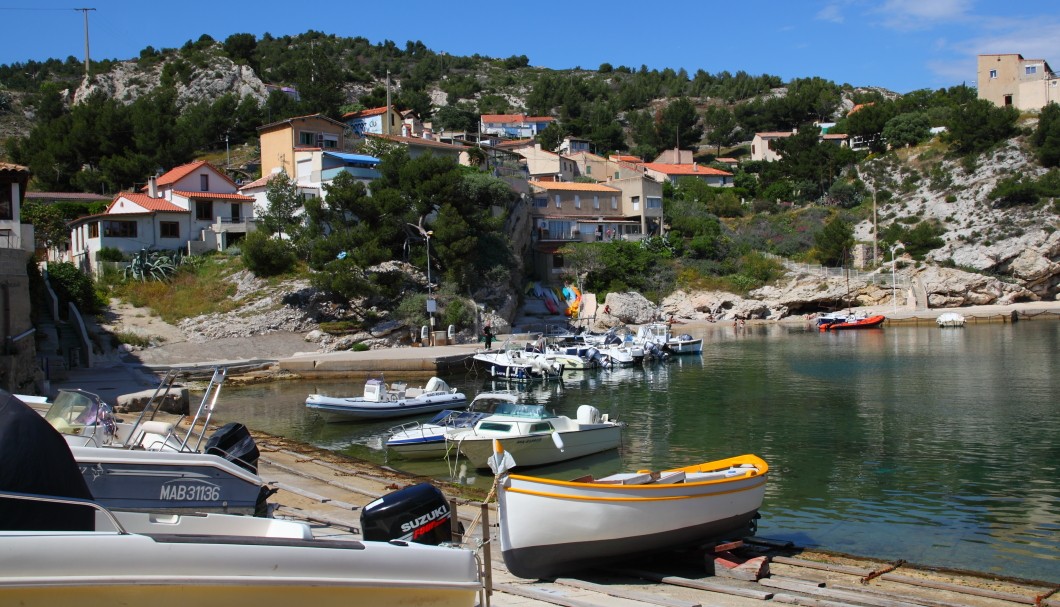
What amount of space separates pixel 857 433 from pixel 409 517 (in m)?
18.5

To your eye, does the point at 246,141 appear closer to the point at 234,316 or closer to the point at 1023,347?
the point at 234,316

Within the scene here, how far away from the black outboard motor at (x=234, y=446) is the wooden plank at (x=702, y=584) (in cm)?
564

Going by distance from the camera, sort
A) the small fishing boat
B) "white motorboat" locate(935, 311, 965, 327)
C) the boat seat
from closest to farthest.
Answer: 1. the boat seat
2. "white motorboat" locate(935, 311, 965, 327)
3. the small fishing boat

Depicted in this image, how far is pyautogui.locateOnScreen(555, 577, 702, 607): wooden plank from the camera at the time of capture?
9695 millimetres

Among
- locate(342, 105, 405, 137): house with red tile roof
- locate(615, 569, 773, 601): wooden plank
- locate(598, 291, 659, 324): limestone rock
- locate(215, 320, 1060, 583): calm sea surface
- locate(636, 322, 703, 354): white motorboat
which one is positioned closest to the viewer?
locate(615, 569, 773, 601): wooden plank

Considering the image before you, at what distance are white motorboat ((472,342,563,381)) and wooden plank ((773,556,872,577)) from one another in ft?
85.4

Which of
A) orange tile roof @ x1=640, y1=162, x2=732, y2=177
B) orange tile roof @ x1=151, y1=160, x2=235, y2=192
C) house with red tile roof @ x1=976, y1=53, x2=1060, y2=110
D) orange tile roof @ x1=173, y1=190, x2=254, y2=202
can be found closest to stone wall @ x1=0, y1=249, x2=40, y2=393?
orange tile roof @ x1=173, y1=190, x2=254, y2=202

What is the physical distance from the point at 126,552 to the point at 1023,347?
49099mm

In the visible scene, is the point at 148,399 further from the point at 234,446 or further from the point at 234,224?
the point at 234,224

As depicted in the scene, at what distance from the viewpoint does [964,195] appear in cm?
8138

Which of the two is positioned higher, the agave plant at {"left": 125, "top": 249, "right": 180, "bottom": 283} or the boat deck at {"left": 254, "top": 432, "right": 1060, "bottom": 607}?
the agave plant at {"left": 125, "top": 249, "right": 180, "bottom": 283}

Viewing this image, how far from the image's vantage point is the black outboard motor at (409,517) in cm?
793

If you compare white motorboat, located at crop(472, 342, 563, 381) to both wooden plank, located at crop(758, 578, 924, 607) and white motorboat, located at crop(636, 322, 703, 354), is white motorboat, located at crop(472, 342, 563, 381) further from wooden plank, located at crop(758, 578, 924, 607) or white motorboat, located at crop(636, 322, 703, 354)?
wooden plank, located at crop(758, 578, 924, 607)

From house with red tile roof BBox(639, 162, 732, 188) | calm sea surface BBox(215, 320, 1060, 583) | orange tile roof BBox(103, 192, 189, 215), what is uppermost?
house with red tile roof BBox(639, 162, 732, 188)
